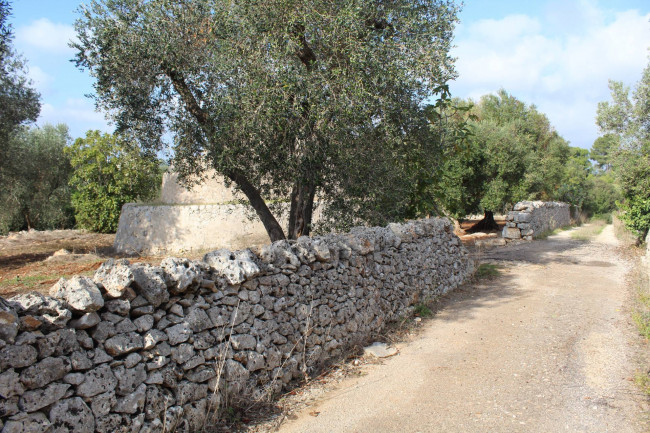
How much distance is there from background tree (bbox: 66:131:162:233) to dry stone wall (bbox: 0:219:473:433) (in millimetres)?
20231

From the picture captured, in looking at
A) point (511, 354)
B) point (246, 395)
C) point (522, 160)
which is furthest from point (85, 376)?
point (522, 160)

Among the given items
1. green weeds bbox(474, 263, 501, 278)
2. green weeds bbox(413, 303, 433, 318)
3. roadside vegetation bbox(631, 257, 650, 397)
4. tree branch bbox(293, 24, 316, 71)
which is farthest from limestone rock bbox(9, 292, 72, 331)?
green weeds bbox(474, 263, 501, 278)

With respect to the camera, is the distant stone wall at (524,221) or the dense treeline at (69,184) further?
the dense treeline at (69,184)

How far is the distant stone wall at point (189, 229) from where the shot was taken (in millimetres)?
14805

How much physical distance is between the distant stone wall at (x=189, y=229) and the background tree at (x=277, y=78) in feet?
18.1

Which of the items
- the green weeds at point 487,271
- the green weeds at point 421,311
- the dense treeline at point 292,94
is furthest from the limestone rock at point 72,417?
the green weeds at point 487,271

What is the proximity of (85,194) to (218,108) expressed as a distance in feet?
66.3

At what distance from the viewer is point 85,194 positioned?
24.7 metres

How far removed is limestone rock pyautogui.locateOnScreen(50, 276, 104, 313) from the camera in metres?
3.31

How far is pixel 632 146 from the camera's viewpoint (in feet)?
57.9

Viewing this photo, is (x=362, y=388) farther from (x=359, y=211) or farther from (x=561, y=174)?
(x=561, y=174)

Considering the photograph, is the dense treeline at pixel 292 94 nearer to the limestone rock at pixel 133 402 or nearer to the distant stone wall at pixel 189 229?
the distant stone wall at pixel 189 229

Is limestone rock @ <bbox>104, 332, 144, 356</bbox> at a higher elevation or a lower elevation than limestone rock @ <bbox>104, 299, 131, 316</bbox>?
lower

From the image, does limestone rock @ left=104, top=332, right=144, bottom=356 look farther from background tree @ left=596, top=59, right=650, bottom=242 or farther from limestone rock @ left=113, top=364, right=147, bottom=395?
background tree @ left=596, top=59, right=650, bottom=242
